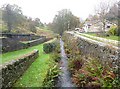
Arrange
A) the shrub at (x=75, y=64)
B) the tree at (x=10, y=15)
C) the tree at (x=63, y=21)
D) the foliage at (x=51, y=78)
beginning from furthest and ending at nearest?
the tree at (x=63, y=21) < the tree at (x=10, y=15) < the shrub at (x=75, y=64) < the foliage at (x=51, y=78)

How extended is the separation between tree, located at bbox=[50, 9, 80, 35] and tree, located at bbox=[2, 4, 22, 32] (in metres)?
31.9

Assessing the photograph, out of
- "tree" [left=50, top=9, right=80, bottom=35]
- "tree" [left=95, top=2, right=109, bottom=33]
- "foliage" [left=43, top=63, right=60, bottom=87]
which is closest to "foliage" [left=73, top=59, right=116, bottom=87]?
"foliage" [left=43, top=63, right=60, bottom=87]

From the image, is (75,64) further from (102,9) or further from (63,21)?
(63,21)

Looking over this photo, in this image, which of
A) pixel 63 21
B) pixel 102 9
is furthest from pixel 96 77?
pixel 63 21

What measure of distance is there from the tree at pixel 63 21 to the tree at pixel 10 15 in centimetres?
3193

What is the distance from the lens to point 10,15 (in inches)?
1597

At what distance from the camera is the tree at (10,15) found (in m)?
40.0

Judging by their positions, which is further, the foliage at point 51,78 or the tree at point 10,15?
the tree at point 10,15

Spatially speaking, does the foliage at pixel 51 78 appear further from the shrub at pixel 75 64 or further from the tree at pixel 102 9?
the tree at pixel 102 9

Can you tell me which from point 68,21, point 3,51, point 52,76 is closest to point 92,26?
point 68,21

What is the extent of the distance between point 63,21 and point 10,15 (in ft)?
115

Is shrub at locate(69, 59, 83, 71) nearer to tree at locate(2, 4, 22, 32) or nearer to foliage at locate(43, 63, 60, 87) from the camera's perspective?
foliage at locate(43, 63, 60, 87)

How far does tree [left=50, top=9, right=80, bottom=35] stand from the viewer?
73.3m

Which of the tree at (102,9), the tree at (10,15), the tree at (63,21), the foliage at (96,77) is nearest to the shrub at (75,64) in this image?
the foliage at (96,77)
